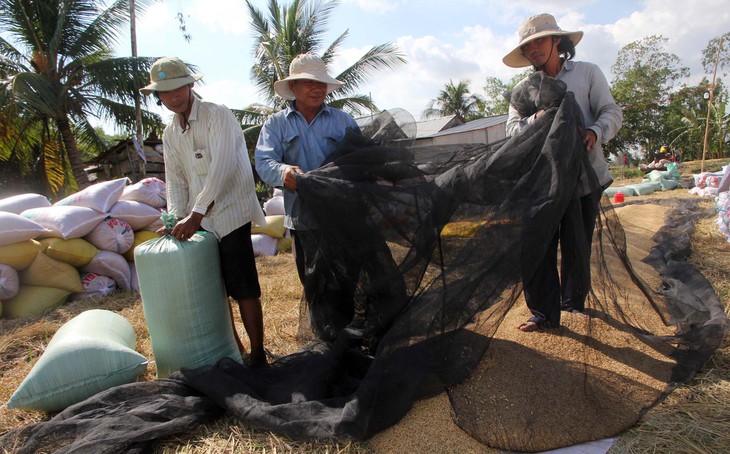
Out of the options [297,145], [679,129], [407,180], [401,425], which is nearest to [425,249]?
[407,180]

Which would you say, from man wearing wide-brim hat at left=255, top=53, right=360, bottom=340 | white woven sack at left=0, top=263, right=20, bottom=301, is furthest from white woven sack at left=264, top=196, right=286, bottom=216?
man wearing wide-brim hat at left=255, top=53, right=360, bottom=340

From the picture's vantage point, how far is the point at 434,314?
71.9 inches

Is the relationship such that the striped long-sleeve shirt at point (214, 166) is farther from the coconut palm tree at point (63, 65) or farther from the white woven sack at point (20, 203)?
the coconut palm tree at point (63, 65)

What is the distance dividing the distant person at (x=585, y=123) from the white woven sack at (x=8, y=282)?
4.07 meters

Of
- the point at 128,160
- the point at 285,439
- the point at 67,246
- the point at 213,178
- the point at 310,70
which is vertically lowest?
the point at 285,439

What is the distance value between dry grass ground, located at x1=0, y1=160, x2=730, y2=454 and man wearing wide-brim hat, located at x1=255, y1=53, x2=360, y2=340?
87cm

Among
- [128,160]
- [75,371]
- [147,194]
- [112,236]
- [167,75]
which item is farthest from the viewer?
[128,160]

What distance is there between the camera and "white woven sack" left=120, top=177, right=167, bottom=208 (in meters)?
4.90

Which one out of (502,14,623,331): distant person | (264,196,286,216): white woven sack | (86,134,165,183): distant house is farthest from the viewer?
(86,134,165,183): distant house

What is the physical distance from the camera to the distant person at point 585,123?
2029mm

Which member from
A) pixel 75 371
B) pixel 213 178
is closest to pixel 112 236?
pixel 75 371

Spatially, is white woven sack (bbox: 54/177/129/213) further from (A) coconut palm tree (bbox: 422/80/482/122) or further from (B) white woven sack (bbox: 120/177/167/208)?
(A) coconut palm tree (bbox: 422/80/482/122)

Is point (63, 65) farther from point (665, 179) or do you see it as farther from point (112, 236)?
point (665, 179)

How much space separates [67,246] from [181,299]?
8.22ft
